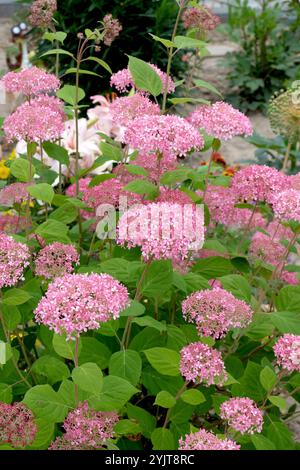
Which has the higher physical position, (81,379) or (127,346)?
(81,379)

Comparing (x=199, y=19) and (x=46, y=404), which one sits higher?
(x=199, y=19)

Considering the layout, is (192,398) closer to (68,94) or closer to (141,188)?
(141,188)

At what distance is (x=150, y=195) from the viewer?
1.22 m

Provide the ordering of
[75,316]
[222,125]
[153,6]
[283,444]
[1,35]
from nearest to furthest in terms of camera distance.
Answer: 1. [75,316]
2. [283,444]
3. [222,125]
4. [153,6]
5. [1,35]

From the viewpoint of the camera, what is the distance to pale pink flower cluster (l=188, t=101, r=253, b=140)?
128cm

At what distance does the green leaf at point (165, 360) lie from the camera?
1074mm

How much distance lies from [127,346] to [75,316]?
0.33 meters

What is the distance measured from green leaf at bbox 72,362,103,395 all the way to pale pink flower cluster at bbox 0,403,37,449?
13 cm

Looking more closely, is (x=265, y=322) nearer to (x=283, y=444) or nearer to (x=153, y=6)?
(x=283, y=444)

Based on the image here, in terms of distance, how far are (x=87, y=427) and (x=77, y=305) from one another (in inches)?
7.6

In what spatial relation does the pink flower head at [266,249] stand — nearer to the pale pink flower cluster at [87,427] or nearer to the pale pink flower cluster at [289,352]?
the pale pink flower cluster at [289,352]

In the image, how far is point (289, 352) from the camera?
107 cm

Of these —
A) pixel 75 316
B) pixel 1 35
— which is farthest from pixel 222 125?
pixel 1 35

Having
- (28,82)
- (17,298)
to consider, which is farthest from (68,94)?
(17,298)
